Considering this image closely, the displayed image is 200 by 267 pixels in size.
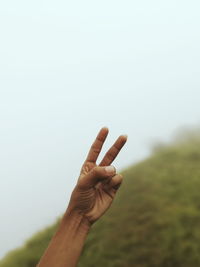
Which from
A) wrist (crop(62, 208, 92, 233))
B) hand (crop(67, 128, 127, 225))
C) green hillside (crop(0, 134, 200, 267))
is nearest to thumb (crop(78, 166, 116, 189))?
hand (crop(67, 128, 127, 225))

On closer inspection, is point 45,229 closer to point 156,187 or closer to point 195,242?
point 156,187

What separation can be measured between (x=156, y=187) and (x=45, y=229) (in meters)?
1.70

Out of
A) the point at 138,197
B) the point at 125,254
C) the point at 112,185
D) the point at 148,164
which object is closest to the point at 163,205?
the point at 138,197

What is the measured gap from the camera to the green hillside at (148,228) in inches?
196

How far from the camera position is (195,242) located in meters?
5.02

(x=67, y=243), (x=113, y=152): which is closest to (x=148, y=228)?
(x=113, y=152)

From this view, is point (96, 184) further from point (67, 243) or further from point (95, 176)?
point (67, 243)

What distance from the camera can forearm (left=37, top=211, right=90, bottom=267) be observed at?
73.5 inches

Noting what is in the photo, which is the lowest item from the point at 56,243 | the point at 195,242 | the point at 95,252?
the point at 195,242

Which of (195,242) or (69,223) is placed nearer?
(69,223)

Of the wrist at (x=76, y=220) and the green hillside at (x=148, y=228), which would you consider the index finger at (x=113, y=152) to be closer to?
the wrist at (x=76, y=220)

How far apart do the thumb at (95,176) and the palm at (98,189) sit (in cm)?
3

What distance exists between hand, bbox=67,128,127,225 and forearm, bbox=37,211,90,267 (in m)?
0.04

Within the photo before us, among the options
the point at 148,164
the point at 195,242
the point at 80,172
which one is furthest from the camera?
the point at 148,164
